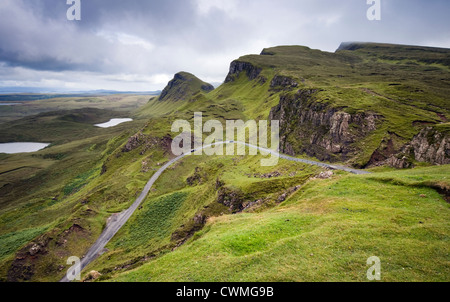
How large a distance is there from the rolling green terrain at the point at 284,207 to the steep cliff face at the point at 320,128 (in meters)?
0.47

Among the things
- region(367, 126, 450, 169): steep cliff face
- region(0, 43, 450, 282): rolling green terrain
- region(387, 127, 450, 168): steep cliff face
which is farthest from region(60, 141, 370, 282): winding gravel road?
region(387, 127, 450, 168): steep cliff face

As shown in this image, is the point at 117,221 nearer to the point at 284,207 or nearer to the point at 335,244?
the point at 284,207

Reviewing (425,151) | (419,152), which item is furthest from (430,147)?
(419,152)

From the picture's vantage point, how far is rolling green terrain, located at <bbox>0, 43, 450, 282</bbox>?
19891 millimetres

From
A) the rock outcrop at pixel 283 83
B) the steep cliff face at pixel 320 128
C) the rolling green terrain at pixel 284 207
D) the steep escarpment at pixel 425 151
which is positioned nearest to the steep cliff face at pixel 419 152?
the steep escarpment at pixel 425 151

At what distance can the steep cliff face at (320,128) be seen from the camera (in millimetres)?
64312

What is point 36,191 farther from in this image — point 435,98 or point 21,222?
point 435,98

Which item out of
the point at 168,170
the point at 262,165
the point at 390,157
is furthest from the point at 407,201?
the point at 168,170

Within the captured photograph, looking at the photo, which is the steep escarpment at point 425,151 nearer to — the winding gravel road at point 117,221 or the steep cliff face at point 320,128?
the winding gravel road at point 117,221

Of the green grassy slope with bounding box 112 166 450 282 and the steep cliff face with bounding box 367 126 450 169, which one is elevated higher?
the steep cliff face with bounding box 367 126 450 169

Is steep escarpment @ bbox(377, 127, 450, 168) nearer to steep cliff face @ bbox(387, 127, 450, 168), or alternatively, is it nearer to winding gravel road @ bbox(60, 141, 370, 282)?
steep cliff face @ bbox(387, 127, 450, 168)

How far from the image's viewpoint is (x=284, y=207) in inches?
1401

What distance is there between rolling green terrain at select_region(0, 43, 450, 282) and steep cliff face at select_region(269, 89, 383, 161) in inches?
18.5

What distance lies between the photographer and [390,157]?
172ft
